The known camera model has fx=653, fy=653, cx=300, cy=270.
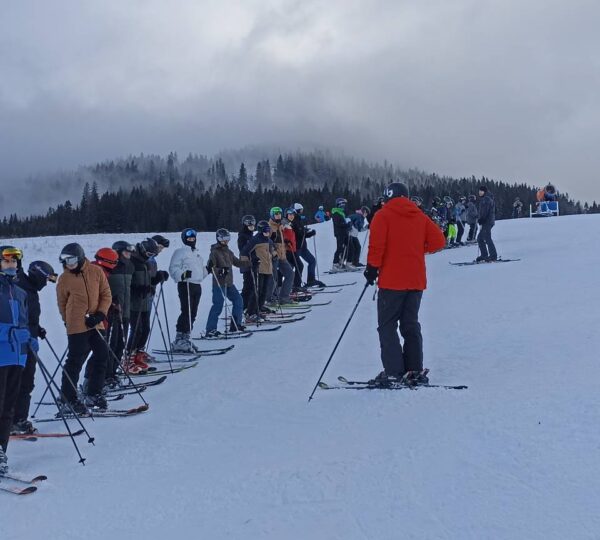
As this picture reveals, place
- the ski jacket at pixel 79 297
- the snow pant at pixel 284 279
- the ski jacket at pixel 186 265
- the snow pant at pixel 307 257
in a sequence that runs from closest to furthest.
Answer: the ski jacket at pixel 79 297, the ski jacket at pixel 186 265, the snow pant at pixel 284 279, the snow pant at pixel 307 257

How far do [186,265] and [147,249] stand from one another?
127 cm

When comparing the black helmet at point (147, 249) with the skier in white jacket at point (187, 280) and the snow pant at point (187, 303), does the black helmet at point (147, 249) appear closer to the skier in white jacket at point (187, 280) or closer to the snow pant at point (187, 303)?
the skier in white jacket at point (187, 280)

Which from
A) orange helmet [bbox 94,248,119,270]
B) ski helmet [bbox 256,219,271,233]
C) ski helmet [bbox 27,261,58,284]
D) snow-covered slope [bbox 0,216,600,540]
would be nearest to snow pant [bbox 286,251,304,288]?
ski helmet [bbox 256,219,271,233]

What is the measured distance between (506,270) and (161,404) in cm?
977

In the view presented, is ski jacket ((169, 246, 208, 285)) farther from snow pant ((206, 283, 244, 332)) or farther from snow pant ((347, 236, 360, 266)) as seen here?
snow pant ((347, 236, 360, 266))

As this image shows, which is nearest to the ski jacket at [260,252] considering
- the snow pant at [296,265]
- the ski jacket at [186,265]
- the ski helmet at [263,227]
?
the ski helmet at [263,227]

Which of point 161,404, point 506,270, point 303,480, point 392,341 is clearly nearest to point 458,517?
point 303,480

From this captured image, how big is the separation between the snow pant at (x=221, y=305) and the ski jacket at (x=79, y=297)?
4.27 m

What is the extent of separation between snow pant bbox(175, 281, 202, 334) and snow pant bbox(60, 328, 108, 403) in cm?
310

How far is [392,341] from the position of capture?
21.1 feet

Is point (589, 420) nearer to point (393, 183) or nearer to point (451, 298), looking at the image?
point (393, 183)

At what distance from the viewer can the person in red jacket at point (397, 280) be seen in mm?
6383

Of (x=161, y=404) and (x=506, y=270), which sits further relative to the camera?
(x=506, y=270)

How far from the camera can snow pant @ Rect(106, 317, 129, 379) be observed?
839 centimetres
